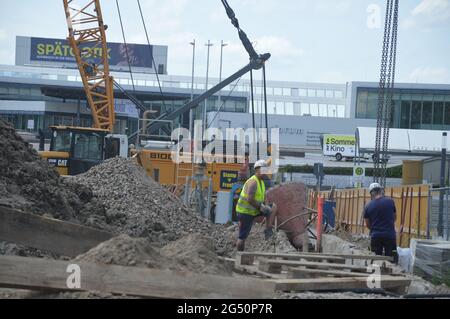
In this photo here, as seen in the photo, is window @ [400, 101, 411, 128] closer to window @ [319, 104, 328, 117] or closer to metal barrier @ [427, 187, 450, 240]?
window @ [319, 104, 328, 117]

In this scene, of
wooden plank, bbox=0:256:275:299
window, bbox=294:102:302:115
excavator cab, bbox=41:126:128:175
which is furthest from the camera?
window, bbox=294:102:302:115

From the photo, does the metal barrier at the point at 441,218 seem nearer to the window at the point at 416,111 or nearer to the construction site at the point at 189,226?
the construction site at the point at 189,226

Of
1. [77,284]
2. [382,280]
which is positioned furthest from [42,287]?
[382,280]

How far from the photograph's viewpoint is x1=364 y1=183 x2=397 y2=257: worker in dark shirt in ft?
37.6

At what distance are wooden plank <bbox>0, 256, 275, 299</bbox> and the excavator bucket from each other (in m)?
8.71

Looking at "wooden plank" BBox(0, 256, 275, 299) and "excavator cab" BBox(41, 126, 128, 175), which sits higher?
"excavator cab" BBox(41, 126, 128, 175)

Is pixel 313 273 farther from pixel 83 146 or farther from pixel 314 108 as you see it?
pixel 314 108

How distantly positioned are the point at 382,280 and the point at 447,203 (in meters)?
7.49

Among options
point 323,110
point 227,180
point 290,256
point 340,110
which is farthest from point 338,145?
point 290,256

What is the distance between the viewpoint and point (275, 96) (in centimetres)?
8012

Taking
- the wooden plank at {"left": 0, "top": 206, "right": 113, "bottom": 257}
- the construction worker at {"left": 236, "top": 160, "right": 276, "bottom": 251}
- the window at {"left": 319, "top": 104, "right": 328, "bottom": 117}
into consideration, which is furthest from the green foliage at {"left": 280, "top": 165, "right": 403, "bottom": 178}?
the wooden plank at {"left": 0, "top": 206, "right": 113, "bottom": 257}

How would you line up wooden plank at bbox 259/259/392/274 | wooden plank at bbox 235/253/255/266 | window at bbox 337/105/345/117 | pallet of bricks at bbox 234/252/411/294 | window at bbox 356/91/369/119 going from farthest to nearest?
window at bbox 337/105/345/117, window at bbox 356/91/369/119, wooden plank at bbox 235/253/255/266, wooden plank at bbox 259/259/392/274, pallet of bricks at bbox 234/252/411/294

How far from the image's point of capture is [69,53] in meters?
77.2

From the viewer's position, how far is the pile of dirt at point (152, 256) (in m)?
6.68
